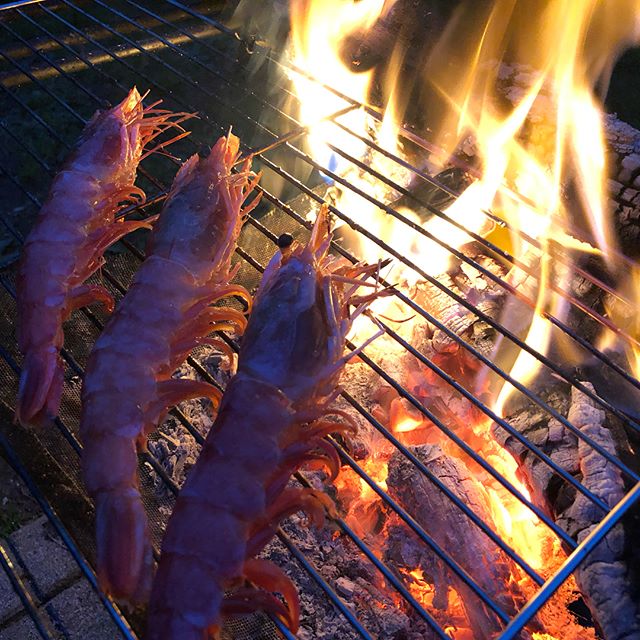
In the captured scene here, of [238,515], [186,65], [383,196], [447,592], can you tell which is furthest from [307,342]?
[186,65]

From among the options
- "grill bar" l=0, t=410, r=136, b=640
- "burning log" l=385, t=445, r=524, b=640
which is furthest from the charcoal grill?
"burning log" l=385, t=445, r=524, b=640

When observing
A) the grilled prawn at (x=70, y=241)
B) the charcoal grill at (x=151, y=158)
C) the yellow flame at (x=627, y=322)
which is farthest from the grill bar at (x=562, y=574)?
the grilled prawn at (x=70, y=241)

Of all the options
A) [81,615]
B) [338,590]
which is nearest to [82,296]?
[81,615]

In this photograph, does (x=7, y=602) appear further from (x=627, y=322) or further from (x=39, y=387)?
(x=627, y=322)

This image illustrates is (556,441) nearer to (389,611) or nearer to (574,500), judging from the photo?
(574,500)

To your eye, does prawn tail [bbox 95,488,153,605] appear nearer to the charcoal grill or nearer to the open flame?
the charcoal grill
